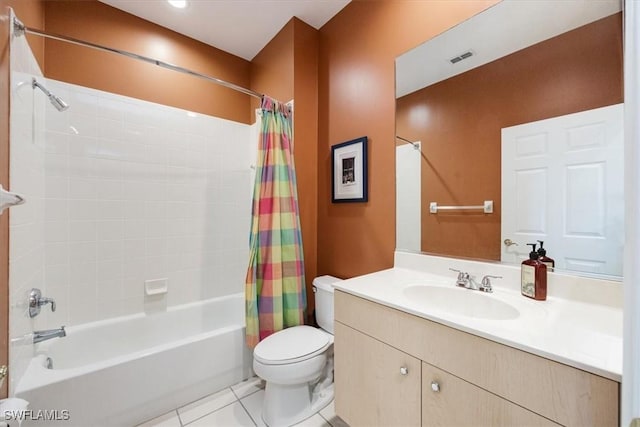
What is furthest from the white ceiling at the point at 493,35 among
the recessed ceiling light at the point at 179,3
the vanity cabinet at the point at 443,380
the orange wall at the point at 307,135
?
the recessed ceiling light at the point at 179,3

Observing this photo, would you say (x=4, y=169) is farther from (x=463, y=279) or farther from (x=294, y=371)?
(x=463, y=279)

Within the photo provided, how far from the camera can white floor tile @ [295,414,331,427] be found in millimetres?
1381

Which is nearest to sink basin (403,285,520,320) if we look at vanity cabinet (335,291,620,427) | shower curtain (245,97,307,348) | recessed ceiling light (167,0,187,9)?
vanity cabinet (335,291,620,427)

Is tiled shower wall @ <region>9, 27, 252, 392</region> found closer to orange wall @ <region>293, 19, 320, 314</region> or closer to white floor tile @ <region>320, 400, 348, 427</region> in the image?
orange wall @ <region>293, 19, 320, 314</region>

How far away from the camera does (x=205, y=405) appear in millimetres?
1534

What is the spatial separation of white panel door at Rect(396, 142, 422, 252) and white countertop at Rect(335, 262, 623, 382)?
15.5 inches

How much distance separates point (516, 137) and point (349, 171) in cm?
92

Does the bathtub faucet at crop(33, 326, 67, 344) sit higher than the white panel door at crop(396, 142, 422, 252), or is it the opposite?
the white panel door at crop(396, 142, 422, 252)

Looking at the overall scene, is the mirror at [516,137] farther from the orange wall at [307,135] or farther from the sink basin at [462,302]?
the orange wall at [307,135]

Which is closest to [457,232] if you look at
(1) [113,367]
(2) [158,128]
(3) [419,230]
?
(3) [419,230]

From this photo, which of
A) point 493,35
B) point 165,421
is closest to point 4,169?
point 165,421

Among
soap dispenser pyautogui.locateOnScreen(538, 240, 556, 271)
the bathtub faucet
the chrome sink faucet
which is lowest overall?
the bathtub faucet

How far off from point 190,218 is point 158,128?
0.74m

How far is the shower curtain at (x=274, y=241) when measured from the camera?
64.8 inches
